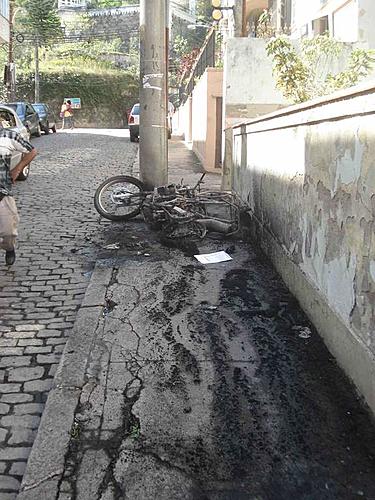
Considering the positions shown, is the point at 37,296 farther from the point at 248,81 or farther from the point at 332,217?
the point at 248,81

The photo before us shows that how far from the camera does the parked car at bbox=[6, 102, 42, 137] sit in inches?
915

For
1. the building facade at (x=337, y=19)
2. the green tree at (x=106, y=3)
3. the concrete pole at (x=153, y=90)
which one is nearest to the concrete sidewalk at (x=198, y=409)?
the concrete pole at (x=153, y=90)

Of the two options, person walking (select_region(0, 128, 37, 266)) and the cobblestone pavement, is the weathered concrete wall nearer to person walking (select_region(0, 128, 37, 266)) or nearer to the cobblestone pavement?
the cobblestone pavement

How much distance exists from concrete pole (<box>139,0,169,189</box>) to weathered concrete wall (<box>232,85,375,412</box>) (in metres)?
3.44

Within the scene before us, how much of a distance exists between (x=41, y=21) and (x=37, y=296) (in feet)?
187

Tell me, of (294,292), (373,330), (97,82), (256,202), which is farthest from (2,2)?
(373,330)

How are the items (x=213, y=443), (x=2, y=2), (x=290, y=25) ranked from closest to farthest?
(x=213, y=443) → (x=290, y=25) → (x=2, y=2)

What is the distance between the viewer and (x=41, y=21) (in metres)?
56.9

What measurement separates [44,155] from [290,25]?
8.44m

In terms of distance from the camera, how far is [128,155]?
19.6 meters

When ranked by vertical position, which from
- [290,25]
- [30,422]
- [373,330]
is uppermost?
[290,25]

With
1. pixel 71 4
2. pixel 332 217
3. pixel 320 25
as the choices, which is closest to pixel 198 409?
pixel 332 217

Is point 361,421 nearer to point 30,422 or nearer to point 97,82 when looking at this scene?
point 30,422

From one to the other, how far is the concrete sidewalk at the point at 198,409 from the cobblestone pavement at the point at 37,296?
0.16 m
